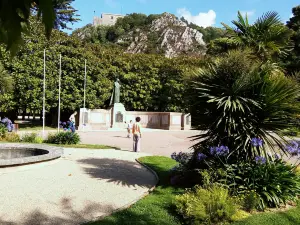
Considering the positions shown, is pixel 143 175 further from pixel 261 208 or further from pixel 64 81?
pixel 64 81

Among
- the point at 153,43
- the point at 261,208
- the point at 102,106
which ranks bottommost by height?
the point at 261,208

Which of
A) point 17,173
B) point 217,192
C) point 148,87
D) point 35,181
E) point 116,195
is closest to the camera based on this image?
point 217,192

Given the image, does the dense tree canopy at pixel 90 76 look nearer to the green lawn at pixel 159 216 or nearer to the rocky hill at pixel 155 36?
the green lawn at pixel 159 216

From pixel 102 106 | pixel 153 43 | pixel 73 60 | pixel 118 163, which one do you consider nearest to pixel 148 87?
pixel 102 106

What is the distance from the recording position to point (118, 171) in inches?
350

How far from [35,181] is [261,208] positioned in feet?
16.6

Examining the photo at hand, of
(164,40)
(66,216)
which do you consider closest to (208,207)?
(66,216)

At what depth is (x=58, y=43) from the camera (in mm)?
32156

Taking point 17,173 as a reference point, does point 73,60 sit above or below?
above

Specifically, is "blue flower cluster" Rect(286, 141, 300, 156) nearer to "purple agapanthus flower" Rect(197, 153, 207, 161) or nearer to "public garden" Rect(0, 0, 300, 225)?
"public garden" Rect(0, 0, 300, 225)

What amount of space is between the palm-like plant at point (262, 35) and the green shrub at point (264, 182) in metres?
3.26

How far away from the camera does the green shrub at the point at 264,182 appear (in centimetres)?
610

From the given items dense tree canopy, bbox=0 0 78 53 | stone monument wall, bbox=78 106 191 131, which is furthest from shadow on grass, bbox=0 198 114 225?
stone monument wall, bbox=78 106 191 131

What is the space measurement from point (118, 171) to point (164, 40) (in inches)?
3007
